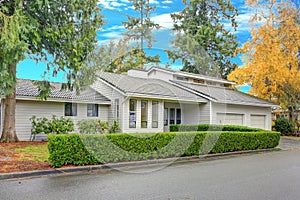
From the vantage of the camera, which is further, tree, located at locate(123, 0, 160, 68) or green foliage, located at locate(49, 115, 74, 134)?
green foliage, located at locate(49, 115, 74, 134)

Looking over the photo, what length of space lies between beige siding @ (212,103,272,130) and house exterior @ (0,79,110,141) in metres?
7.35

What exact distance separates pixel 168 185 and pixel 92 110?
11463 millimetres

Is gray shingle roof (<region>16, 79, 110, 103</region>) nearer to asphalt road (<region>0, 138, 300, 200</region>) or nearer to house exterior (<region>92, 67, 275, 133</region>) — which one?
house exterior (<region>92, 67, 275, 133</region>)

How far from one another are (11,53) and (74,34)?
388cm

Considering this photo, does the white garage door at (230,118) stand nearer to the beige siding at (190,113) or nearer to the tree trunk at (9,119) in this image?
the beige siding at (190,113)

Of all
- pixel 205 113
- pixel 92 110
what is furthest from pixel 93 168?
pixel 205 113

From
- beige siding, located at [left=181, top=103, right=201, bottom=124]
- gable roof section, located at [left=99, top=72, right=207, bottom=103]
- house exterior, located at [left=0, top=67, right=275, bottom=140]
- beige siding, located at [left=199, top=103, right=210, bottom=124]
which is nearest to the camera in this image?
house exterior, located at [left=0, top=67, right=275, bottom=140]

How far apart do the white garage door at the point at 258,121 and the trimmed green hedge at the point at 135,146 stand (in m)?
9.33

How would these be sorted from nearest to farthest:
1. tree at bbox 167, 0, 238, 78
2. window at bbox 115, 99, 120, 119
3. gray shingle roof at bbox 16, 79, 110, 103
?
gray shingle roof at bbox 16, 79, 110, 103
window at bbox 115, 99, 120, 119
tree at bbox 167, 0, 238, 78

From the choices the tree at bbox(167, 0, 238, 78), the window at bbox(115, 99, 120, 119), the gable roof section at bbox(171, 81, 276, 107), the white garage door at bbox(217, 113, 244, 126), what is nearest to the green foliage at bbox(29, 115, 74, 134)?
the window at bbox(115, 99, 120, 119)

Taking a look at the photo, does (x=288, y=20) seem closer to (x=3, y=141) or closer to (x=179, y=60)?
(x=179, y=60)

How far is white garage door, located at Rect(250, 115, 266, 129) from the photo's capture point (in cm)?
2206

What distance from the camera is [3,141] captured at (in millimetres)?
12633

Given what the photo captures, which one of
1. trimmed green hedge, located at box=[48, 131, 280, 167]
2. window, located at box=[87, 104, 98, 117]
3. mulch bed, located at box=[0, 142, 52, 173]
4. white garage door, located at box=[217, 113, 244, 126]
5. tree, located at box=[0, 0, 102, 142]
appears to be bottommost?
mulch bed, located at box=[0, 142, 52, 173]
